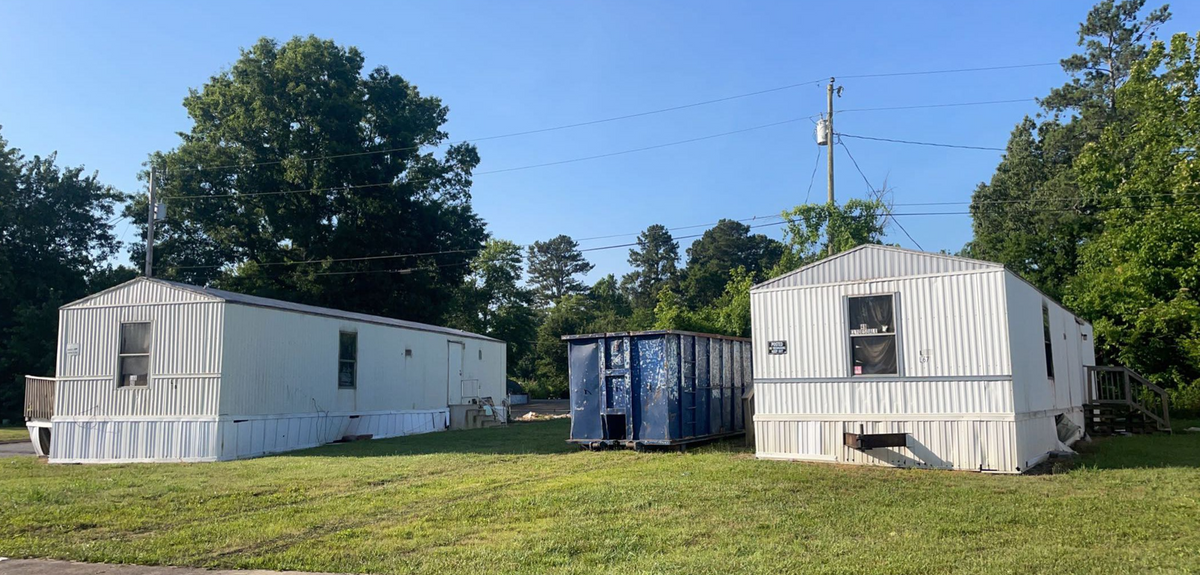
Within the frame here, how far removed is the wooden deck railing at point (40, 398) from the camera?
57.4 ft

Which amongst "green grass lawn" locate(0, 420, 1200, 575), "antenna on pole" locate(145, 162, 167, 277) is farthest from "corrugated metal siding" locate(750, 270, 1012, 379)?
"antenna on pole" locate(145, 162, 167, 277)

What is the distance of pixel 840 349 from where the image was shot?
12.6m

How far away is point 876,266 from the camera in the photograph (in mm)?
12562

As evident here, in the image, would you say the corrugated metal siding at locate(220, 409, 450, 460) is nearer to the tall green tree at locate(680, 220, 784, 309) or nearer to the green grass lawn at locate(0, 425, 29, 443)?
the green grass lawn at locate(0, 425, 29, 443)

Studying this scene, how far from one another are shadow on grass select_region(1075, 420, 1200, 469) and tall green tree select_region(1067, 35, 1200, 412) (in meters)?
8.30

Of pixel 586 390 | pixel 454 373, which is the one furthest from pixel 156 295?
pixel 454 373

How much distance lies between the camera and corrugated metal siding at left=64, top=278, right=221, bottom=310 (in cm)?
1652

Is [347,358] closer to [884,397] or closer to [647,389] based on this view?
[647,389]

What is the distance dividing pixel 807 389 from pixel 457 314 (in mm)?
35821

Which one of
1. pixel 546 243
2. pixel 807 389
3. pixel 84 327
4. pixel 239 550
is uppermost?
pixel 546 243

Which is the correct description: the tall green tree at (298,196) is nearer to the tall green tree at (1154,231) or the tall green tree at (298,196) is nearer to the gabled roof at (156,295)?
the gabled roof at (156,295)

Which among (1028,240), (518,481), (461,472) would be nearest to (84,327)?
(461,472)

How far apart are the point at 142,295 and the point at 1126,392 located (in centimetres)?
2148

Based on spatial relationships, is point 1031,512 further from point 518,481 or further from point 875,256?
point 518,481
